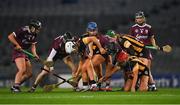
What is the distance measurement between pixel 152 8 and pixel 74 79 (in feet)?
48.7

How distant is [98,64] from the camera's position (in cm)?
1808

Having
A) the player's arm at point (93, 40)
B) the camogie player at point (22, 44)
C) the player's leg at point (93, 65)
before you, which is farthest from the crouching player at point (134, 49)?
the camogie player at point (22, 44)

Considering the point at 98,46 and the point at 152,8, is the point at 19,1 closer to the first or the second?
the point at 152,8

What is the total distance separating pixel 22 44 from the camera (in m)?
17.9

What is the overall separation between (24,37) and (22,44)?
0.75 feet

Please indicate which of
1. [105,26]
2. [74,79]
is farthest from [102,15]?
[74,79]

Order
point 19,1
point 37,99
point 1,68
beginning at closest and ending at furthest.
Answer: point 37,99 < point 1,68 < point 19,1

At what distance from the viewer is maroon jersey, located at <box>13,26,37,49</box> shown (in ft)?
57.9

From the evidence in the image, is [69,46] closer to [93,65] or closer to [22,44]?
[93,65]

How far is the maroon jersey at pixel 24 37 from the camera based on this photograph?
17.7 meters

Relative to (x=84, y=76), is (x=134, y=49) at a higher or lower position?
higher

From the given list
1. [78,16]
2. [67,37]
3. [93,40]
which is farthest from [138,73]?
[78,16]

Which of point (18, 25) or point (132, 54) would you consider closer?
point (132, 54)

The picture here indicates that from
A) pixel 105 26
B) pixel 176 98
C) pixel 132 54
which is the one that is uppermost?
pixel 105 26
